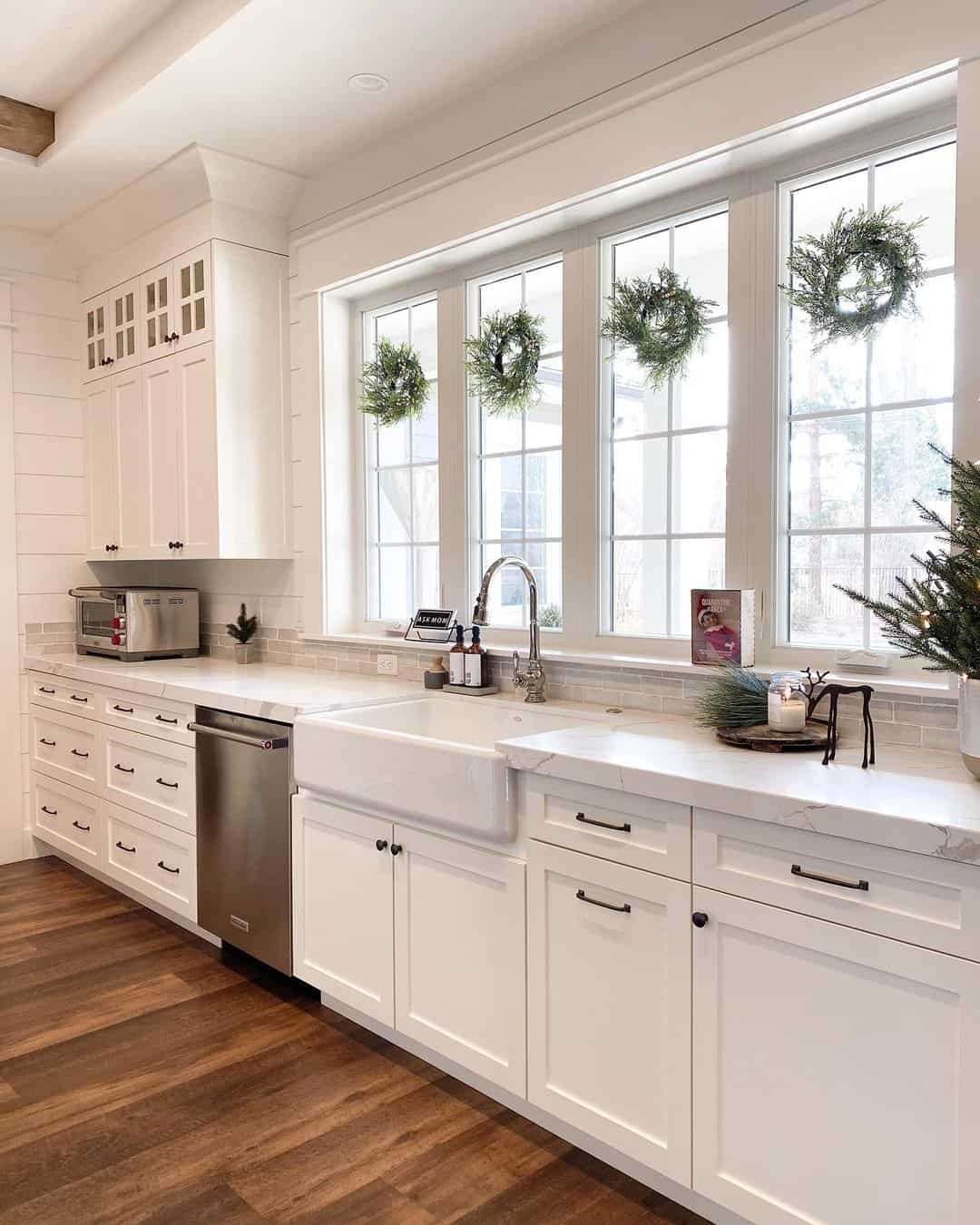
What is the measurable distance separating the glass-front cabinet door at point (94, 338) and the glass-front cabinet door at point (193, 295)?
666 millimetres

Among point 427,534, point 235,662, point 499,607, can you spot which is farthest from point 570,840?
point 235,662

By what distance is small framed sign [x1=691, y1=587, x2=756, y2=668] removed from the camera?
8.20 ft

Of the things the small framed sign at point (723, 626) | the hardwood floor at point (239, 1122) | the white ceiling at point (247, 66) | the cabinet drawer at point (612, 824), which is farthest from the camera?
the white ceiling at point (247, 66)

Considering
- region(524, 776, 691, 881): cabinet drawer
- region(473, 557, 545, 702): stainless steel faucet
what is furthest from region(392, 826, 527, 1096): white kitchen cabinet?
region(473, 557, 545, 702): stainless steel faucet

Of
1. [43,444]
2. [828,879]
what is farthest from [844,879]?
[43,444]

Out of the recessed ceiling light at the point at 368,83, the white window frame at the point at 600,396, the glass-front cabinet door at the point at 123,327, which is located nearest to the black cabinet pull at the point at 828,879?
the white window frame at the point at 600,396

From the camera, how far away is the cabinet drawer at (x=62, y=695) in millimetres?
3963

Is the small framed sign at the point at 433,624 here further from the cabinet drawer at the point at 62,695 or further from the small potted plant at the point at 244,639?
the cabinet drawer at the point at 62,695

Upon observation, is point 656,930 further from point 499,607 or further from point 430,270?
point 430,270

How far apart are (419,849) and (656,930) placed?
737 millimetres

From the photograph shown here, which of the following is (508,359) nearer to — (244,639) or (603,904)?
(244,639)

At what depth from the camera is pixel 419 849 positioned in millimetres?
2463

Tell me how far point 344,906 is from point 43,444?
2.88m

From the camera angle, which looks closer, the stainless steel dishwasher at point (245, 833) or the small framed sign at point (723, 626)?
the small framed sign at point (723, 626)
